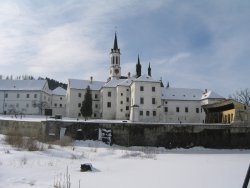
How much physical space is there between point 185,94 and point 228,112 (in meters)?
13.6

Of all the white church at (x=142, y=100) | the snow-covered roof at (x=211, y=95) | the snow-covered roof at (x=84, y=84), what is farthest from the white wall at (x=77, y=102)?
the snow-covered roof at (x=211, y=95)

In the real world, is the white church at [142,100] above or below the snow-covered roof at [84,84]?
below

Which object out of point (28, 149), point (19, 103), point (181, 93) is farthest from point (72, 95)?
point (28, 149)

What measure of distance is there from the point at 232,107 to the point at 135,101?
15.4 meters

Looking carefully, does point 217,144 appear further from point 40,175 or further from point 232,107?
point 40,175

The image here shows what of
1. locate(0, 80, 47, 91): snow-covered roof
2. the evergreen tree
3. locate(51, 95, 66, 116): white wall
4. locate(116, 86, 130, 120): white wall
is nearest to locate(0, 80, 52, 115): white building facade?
locate(0, 80, 47, 91): snow-covered roof

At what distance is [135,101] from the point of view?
52312 mm

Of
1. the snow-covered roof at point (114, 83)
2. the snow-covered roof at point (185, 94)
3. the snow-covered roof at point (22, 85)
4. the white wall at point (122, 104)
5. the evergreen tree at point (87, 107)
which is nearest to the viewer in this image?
the evergreen tree at point (87, 107)

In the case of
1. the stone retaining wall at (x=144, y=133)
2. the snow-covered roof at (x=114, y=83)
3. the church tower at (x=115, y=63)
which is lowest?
the stone retaining wall at (x=144, y=133)

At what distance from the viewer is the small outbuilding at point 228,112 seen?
1638 inches

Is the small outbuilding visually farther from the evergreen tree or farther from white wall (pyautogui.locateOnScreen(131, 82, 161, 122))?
the evergreen tree

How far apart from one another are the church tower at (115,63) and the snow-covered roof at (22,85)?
46.0 ft

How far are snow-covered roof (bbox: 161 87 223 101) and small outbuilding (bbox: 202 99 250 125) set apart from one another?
12.6 ft

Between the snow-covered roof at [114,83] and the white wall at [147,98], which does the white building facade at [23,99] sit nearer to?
the snow-covered roof at [114,83]
